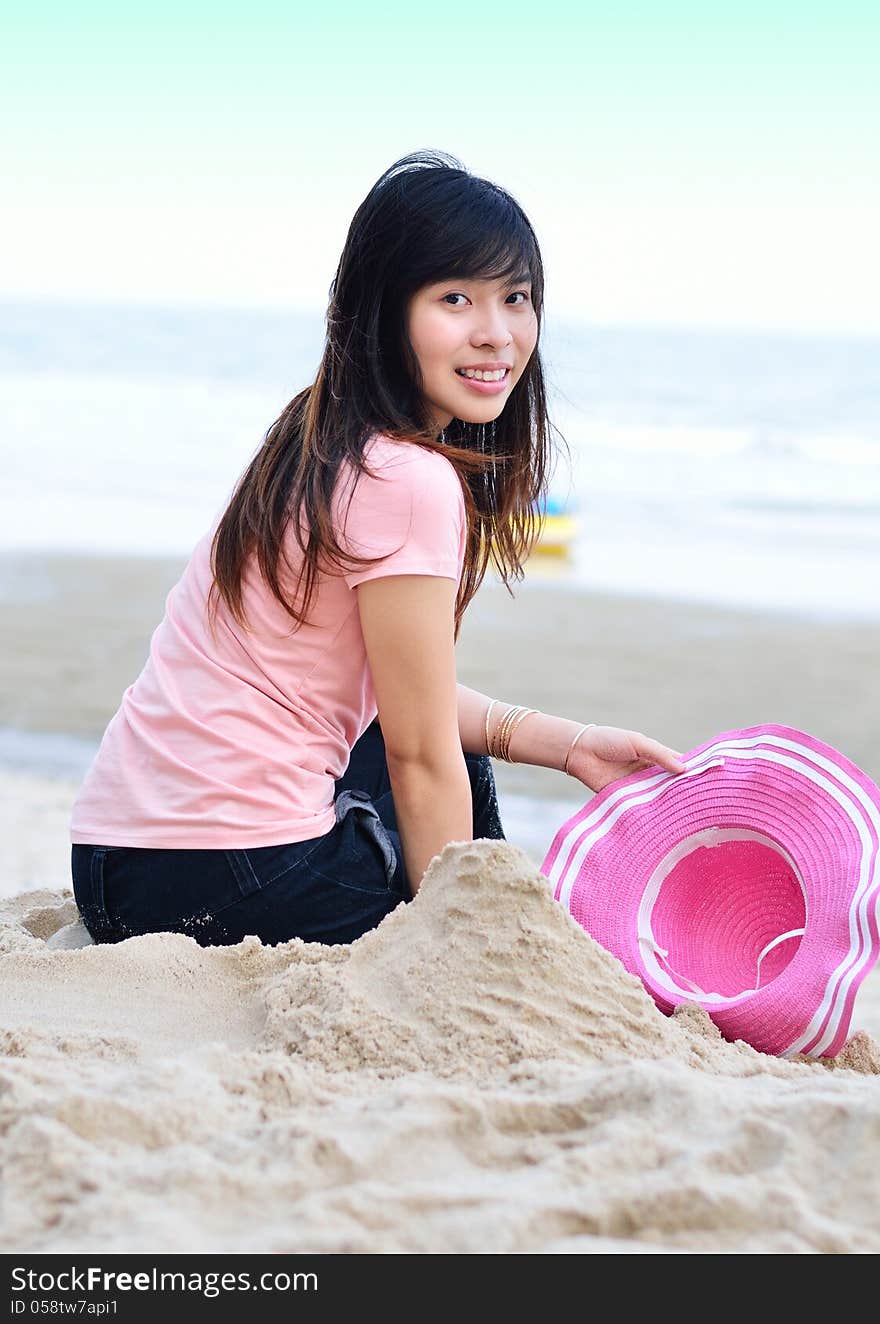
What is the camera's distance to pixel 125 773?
2.36 metres

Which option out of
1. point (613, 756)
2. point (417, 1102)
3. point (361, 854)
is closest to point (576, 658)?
point (613, 756)

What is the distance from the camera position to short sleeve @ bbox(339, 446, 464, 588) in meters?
2.21

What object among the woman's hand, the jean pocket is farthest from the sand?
the woman's hand

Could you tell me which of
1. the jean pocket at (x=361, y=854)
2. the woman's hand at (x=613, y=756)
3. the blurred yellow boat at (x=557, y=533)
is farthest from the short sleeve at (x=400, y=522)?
the blurred yellow boat at (x=557, y=533)

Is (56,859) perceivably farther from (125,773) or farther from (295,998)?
(295,998)

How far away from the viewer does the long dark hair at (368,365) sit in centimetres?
227

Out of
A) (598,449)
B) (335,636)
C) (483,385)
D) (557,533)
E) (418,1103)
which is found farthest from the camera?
(598,449)

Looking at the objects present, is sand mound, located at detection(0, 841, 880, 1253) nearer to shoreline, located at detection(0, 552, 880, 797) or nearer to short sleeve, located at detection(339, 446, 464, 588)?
short sleeve, located at detection(339, 446, 464, 588)

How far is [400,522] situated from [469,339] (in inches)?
16.6

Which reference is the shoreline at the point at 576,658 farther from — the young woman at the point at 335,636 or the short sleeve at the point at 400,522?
the short sleeve at the point at 400,522

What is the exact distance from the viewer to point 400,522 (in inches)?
87.7

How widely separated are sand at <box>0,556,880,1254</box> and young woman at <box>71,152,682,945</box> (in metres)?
0.19

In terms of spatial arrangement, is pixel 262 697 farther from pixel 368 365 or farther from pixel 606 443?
pixel 606 443

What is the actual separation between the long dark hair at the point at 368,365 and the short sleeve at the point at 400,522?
0.09 feet
